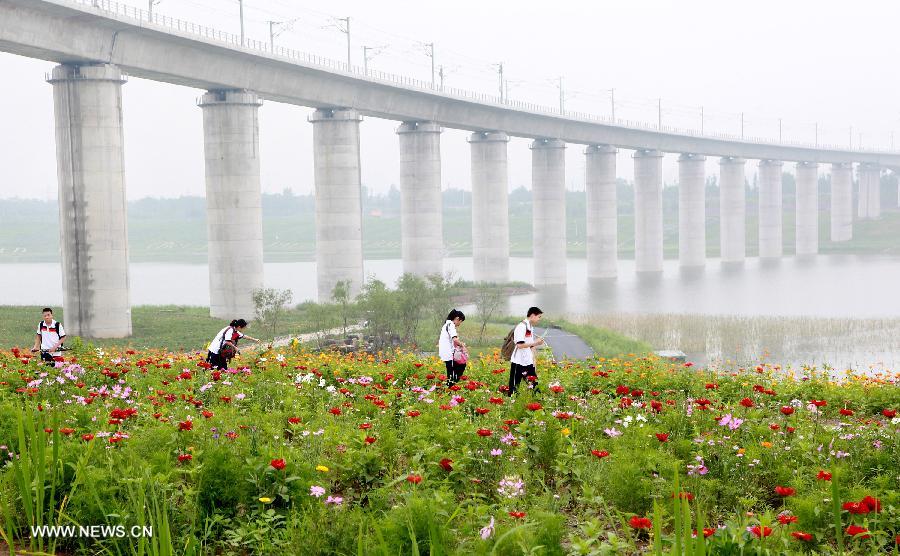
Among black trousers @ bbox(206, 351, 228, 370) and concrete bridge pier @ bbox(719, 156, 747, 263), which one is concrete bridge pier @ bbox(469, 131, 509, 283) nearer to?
concrete bridge pier @ bbox(719, 156, 747, 263)

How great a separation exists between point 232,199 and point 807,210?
103683 mm

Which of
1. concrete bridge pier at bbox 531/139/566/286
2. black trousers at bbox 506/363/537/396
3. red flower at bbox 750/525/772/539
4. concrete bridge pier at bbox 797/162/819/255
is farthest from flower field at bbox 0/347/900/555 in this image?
concrete bridge pier at bbox 797/162/819/255

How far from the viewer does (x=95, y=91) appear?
45.9 meters

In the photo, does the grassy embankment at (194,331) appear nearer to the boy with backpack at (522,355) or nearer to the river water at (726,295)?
the river water at (726,295)

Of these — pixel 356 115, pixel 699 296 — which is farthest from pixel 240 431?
pixel 699 296

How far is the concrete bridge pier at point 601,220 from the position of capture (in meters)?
103

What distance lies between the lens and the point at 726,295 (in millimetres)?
78750

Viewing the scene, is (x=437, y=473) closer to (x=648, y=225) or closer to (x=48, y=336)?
(x=48, y=336)

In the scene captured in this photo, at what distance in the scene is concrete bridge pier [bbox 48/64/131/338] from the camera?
1802 inches

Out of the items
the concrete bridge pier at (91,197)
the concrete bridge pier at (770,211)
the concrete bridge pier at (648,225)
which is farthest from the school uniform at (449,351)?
the concrete bridge pier at (770,211)

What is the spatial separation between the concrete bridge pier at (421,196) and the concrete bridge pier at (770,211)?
68594 mm

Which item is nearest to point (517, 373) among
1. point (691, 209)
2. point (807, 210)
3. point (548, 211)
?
point (548, 211)

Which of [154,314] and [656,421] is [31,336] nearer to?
[154,314]

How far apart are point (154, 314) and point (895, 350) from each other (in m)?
34.5
